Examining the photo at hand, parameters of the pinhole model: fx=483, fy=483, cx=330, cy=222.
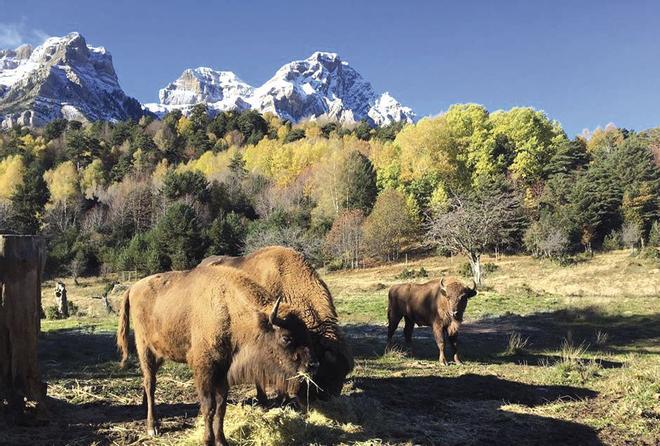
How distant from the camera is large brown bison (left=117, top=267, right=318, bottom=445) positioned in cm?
519

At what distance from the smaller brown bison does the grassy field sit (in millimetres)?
726

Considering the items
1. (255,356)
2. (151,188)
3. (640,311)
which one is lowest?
(640,311)

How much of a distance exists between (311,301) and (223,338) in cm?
138

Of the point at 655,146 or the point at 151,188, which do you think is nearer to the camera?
the point at 151,188

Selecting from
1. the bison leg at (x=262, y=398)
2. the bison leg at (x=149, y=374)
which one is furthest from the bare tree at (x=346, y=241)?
the bison leg at (x=149, y=374)

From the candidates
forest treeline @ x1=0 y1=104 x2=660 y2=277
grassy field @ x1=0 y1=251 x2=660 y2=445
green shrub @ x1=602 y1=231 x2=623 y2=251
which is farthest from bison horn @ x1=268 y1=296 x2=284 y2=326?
green shrub @ x1=602 y1=231 x2=623 y2=251

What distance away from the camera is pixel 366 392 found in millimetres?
8188

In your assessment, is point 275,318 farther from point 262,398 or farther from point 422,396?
point 422,396

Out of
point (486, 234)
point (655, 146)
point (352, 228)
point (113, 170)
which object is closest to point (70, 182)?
point (113, 170)

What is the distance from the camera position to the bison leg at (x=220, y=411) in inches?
207

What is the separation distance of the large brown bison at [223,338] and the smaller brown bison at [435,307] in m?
7.25

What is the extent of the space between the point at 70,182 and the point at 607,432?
3007 inches

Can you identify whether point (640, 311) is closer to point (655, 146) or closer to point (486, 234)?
point (486, 234)

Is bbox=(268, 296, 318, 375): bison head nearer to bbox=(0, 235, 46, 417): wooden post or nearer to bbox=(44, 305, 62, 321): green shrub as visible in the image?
bbox=(0, 235, 46, 417): wooden post
